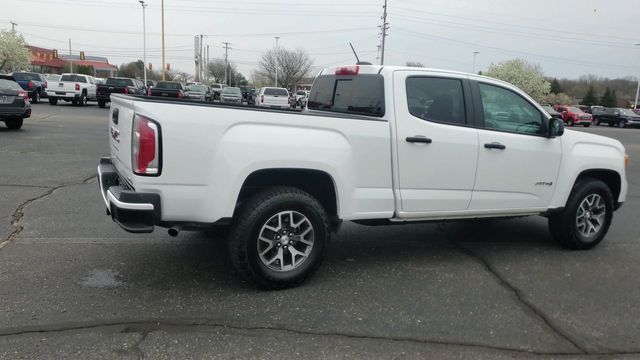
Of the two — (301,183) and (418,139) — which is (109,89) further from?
(418,139)

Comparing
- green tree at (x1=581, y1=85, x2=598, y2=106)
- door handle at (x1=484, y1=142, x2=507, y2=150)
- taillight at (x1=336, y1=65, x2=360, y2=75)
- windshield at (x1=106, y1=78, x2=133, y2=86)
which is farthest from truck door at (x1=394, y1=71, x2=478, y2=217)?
green tree at (x1=581, y1=85, x2=598, y2=106)

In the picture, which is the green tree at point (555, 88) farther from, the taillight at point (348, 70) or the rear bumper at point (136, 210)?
the rear bumper at point (136, 210)

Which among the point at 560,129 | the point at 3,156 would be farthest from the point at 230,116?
the point at 3,156

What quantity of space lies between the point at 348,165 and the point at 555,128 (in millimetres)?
2441

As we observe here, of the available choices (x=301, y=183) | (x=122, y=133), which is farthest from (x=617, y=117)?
(x=122, y=133)

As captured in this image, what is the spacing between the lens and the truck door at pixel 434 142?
4.57 metres

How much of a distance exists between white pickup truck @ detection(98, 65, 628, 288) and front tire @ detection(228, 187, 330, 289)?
1 cm

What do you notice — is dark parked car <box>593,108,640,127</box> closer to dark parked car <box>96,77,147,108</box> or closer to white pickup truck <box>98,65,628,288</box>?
dark parked car <box>96,77,147,108</box>

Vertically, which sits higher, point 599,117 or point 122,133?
point 122,133

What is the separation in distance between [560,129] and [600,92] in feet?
316

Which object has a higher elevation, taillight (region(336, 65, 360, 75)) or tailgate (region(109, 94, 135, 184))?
taillight (region(336, 65, 360, 75))

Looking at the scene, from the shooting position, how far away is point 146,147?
362cm

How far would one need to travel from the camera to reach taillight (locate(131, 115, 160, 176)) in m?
3.61

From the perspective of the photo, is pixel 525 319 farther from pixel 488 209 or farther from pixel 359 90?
pixel 359 90
